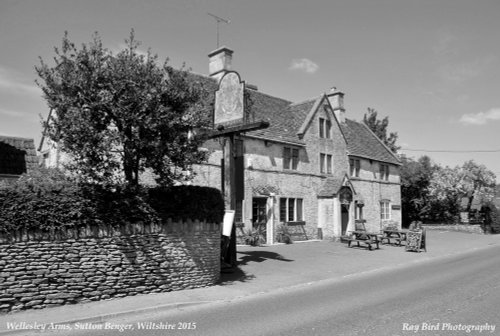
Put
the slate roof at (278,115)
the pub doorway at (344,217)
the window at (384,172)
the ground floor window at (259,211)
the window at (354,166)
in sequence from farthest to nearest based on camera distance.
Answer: the window at (384,172)
the window at (354,166)
the pub doorway at (344,217)
the slate roof at (278,115)
the ground floor window at (259,211)

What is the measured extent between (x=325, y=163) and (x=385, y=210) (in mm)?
9323

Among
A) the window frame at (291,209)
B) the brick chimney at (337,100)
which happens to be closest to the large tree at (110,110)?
the window frame at (291,209)

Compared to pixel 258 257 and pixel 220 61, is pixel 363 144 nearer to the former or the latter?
pixel 220 61

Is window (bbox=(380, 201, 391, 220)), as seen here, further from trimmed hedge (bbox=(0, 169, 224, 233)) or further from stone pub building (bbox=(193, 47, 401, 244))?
trimmed hedge (bbox=(0, 169, 224, 233))

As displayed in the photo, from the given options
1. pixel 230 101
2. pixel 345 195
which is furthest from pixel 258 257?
pixel 345 195

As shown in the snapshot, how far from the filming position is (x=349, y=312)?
827 cm

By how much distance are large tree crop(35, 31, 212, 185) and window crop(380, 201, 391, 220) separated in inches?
1009

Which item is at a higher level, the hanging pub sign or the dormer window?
the dormer window

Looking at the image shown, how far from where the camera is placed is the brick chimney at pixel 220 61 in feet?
82.0

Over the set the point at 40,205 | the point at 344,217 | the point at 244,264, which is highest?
the point at 40,205

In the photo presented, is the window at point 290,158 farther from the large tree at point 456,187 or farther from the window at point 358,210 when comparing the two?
the large tree at point 456,187

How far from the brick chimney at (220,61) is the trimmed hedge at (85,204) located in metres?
15.3

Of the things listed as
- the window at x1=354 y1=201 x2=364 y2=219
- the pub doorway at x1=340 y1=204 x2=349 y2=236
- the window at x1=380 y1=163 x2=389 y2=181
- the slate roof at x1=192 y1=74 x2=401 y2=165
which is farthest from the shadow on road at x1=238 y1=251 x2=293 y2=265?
the window at x1=380 y1=163 x2=389 y2=181

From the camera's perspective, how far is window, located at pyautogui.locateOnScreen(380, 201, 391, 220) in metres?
32.6
